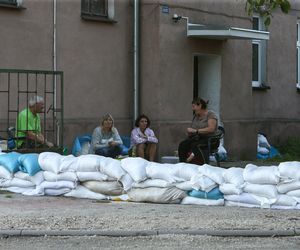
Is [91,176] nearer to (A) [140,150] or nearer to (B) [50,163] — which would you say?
(B) [50,163]

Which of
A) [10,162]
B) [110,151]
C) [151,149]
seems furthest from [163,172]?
[151,149]

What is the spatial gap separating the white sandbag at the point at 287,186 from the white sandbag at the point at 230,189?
501 mm

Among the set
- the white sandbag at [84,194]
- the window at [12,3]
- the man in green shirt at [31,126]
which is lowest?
the white sandbag at [84,194]

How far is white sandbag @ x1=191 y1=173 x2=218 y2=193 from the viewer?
953cm

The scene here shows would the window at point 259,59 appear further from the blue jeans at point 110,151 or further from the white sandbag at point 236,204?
the white sandbag at point 236,204

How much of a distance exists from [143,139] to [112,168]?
3.93 m

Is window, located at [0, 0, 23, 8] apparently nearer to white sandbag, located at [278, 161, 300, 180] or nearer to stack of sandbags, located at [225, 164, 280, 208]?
stack of sandbags, located at [225, 164, 280, 208]

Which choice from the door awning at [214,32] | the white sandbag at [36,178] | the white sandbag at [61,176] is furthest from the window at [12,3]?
the white sandbag at [61,176]

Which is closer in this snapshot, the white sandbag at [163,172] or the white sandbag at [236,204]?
the white sandbag at [236,204]

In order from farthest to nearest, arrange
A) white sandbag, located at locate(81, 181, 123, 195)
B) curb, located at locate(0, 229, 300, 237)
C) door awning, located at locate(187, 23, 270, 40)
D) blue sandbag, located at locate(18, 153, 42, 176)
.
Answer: door awning, located at locate(187, 23, 270, 40) < blue sandbag, located at locate(18, 153, 42, 176) < white sandbag, located at locate(81, 181, 123, 195) < curb, located at locate(0, 229, 300, 237)

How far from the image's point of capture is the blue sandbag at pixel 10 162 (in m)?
10.6

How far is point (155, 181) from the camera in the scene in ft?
Result: 32.0

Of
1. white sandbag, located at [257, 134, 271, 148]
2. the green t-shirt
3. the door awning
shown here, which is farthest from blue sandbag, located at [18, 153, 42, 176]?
white sandbag, located at [257, 134, 271, 148]

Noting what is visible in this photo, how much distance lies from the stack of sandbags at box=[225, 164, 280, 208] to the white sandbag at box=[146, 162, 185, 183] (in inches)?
29.9
